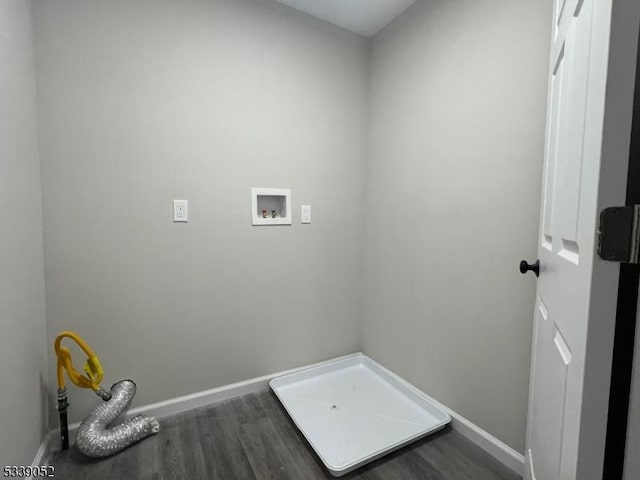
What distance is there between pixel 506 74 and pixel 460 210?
0.66 meters

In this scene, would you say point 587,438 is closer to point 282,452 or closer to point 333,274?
point 282,452

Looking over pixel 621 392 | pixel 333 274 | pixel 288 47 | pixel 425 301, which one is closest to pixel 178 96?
pixel 288 47

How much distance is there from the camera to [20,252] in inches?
45.4

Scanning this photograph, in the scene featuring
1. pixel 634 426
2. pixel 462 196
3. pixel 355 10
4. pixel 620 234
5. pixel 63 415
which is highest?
pixel 355 10

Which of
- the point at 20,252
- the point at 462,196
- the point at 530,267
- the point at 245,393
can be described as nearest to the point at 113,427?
the point at 245,393

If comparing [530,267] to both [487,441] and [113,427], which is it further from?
[113,427]

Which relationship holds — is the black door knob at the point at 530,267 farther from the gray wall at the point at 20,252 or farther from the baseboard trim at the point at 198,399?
the gray wall at the point at 20,252

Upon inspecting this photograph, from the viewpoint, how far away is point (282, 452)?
56.4 inches

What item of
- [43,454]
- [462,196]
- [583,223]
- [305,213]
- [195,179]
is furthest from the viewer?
[305,213]

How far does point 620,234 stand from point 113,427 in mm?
2061

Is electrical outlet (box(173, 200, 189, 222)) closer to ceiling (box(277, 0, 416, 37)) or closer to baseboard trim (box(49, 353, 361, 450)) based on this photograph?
baseboard trim (box(49, 353, 361, 450))

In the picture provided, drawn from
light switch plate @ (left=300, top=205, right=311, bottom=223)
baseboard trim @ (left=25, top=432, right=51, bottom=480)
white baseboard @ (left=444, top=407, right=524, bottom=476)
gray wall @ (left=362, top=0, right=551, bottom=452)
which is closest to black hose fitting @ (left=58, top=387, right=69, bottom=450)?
baseboard trim @ (left=25, top=432, right=51, bottom=480)

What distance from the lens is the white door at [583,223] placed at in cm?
44

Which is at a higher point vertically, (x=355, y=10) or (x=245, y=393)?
(x=355, y=10)
